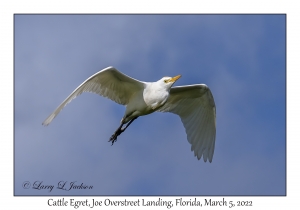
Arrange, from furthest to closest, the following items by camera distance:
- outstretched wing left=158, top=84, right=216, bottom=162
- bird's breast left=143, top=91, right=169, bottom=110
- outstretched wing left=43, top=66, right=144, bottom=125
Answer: outstretched wing left=158, top=84, right=216, bottom=162, bird's breast left=143, top=91, right=169, bottom=110, outstretched wing left=43, top=66, right=144, bottom=125

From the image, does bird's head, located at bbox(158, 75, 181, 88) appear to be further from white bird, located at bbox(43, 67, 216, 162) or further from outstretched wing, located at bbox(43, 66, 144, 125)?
outstretched wing, located at bbox(43, 66, 144, 125)

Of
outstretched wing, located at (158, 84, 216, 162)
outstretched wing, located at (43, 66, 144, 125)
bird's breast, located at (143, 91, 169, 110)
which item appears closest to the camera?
outstretched wing, located at (43, 66, 144, 125)

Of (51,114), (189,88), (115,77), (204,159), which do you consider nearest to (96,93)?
(115,77)

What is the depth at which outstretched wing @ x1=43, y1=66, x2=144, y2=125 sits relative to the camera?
1393cm

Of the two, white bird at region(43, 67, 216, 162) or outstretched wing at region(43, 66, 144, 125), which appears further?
white bird at region(43, 67, 216, 162)

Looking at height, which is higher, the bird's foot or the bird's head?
the bird's head

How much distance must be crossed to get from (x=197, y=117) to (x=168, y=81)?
8.05ft

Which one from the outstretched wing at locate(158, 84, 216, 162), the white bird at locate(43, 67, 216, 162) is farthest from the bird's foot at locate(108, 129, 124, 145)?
the outstretched wing at locate(158, 84, 216, 162)

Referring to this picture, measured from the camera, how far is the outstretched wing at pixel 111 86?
13.9 metres

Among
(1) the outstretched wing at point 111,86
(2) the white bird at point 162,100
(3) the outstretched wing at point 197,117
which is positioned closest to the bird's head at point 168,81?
(2) the white bird at point 162,100

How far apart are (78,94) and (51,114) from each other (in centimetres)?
90
